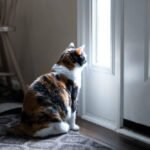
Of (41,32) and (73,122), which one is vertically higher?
(41,32)

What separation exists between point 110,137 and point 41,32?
1.17 metres

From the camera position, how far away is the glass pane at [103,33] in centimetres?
237

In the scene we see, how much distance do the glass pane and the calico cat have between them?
9.0 inches

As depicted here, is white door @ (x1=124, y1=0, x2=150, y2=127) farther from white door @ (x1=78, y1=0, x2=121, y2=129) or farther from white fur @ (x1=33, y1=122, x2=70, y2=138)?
white fur @ (x1=33, y1=122, x2=70, y2=138)

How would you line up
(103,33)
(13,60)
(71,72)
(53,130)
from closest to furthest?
(53,130) → (71,72) → (103,33) → (13,60)

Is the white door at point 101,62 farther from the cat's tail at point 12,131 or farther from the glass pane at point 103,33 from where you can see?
the cat's tail at point 12,131

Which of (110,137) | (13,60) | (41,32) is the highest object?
(41,32)

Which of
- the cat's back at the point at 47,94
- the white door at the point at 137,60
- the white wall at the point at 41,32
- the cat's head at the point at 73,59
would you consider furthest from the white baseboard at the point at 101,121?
the white wall at the point at 41,32

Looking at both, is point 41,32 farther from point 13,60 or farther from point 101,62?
point 101,62

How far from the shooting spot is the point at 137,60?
215 centimetres

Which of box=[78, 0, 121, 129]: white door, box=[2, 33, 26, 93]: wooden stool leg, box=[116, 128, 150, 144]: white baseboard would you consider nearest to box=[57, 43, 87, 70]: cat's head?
box=[78, 0, 121, 129]: white door

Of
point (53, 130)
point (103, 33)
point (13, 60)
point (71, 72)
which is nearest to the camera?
point (53, 130)

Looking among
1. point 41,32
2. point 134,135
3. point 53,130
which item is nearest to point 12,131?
point 53,130

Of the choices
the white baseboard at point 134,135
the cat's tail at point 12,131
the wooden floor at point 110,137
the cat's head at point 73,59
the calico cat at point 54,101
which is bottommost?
the wooden floor at point 110,137
